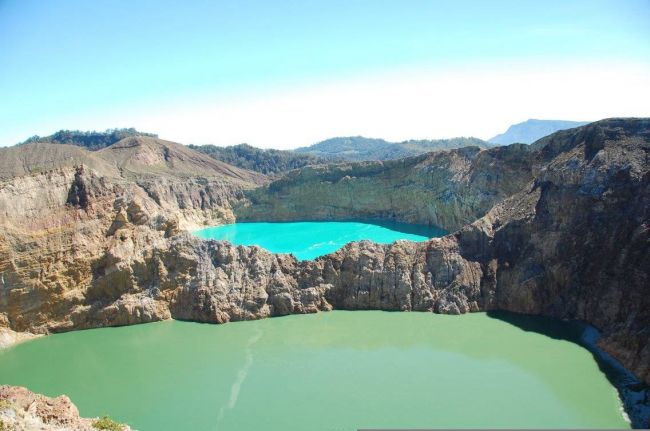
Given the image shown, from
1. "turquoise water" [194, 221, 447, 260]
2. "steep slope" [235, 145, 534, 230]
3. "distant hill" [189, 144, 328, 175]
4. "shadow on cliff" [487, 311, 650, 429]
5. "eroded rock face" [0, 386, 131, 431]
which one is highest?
"distant hill" [189, 144, 328, 175]

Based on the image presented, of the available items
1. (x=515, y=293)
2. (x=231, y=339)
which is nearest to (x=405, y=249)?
(x=515, y=293)

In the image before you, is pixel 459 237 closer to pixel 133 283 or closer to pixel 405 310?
pixel 405 310

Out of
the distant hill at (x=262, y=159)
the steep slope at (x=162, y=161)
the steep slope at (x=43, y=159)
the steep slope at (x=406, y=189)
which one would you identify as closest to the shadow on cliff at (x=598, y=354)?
the steep slope at (x=406, y=189)

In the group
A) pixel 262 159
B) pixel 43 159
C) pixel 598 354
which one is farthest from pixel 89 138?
pixel 598 354

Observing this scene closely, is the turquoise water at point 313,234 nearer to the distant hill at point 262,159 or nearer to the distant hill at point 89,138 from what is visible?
the distant hill at point 262,159

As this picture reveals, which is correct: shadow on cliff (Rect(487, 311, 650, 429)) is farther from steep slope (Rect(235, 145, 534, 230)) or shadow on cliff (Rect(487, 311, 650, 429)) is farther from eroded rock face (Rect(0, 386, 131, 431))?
steep slope (Rect(235, 145, 534, 230))

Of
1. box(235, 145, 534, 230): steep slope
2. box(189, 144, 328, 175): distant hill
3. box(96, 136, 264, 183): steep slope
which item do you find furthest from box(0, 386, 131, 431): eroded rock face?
box(189, 144, 328, 175): distant hill
